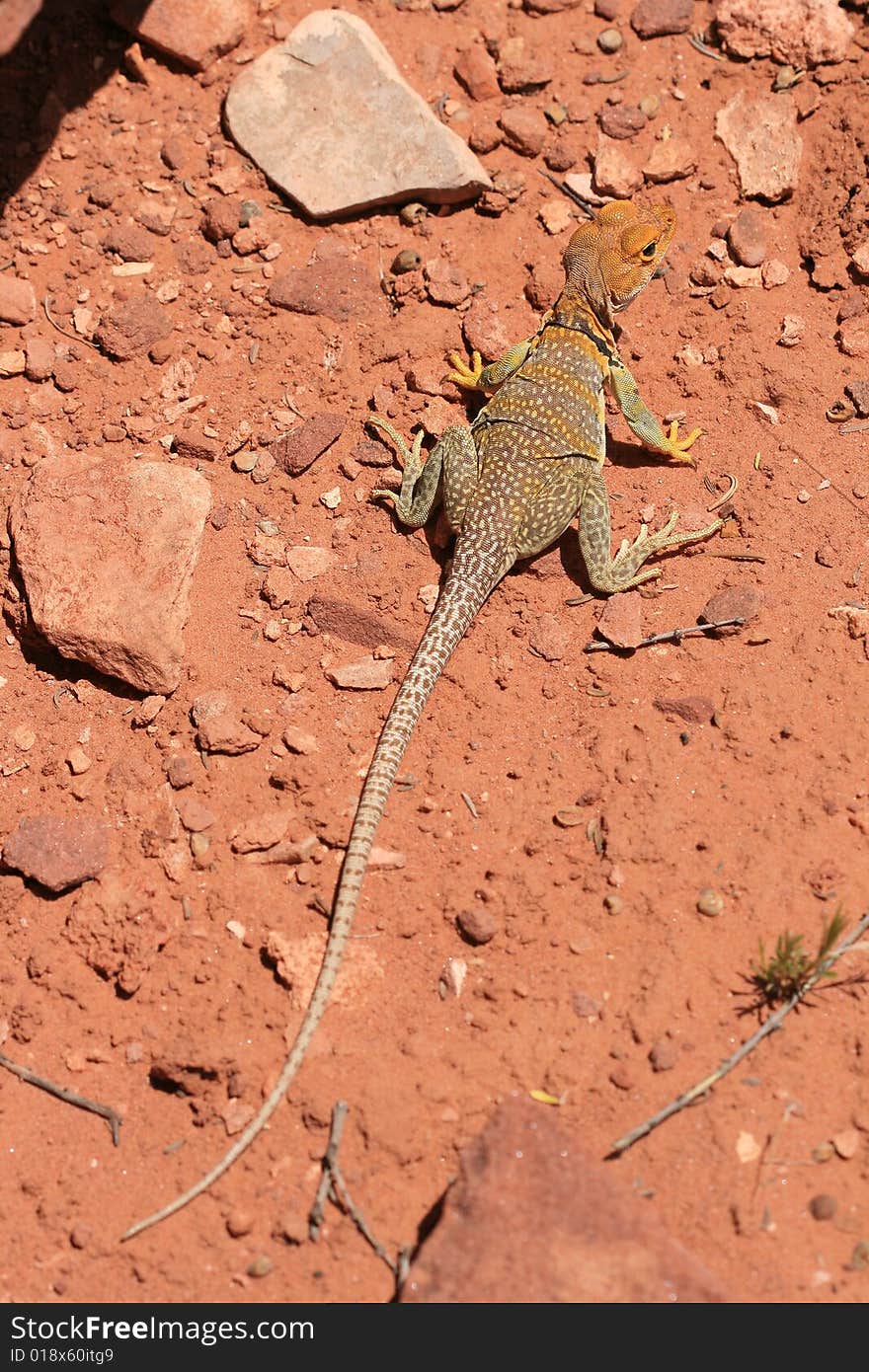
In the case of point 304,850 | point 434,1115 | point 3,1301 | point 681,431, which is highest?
point 681,431

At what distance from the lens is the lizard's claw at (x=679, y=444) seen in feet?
15.1

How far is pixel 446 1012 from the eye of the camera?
369 centimetres

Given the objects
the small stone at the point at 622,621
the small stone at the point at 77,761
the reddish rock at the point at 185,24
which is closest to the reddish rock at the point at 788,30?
the reddish rock at the point at 185,24

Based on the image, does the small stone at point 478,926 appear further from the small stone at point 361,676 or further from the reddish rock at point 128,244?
the reddish rock at point 128,244

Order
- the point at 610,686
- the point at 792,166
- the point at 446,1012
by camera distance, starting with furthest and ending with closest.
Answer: the point at 792,166 < the point at 610,686 < the point at 446,1012

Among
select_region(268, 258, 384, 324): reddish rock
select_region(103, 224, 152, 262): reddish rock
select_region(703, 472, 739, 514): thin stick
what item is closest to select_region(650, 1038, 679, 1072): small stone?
select_region(703, 472, 739, 514): thin stick

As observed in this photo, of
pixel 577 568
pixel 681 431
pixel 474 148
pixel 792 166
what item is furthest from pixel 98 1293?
pixel 792 166

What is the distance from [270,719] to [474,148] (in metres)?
3.08

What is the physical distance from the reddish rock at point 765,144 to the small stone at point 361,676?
9.79 ft

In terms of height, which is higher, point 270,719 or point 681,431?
point 681,431

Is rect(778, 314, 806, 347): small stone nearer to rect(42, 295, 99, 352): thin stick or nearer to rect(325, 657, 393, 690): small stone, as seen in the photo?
rect(325, 657, 393, 690): small stone

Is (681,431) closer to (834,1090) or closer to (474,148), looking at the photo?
(474,148)

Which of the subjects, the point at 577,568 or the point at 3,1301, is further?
the point at 577,568

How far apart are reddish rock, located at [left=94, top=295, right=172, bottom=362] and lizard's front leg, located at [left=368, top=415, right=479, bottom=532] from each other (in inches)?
50.6
